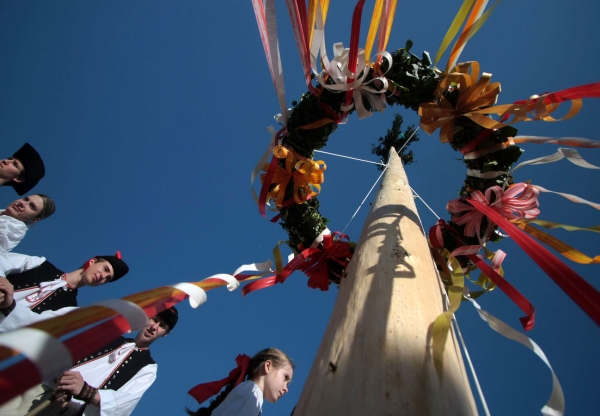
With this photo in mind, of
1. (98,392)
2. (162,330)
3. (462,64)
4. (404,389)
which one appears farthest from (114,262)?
(462,64)

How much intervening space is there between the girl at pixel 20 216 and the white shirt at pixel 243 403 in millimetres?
2004

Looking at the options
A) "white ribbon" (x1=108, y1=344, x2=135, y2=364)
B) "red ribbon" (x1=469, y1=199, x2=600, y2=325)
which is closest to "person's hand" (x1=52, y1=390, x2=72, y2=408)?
"white ribbon" (x1=108, y1=344, x2=135, y2=364)

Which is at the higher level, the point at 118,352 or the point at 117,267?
the point at 117,267

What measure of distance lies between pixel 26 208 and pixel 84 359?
131 cm

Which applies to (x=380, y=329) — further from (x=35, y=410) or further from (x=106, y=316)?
(x=35, y=410)

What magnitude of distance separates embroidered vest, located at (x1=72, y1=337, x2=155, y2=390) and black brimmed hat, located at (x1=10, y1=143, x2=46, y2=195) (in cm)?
157

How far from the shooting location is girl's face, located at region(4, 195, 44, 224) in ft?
9.52

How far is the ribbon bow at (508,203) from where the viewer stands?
2.59 metres

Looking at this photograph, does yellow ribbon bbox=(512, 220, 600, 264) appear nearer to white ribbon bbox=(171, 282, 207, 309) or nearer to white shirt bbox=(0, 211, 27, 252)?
white ribbon bbox=(171, 282, 207, 309)

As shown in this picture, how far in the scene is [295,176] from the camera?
3.30 metres

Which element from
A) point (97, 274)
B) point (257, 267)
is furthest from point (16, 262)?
point (257, 267)

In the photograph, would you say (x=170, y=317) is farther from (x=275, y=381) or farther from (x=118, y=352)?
(x=275, y=381)

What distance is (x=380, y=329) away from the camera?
1301mm

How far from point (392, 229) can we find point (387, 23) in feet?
6.21
